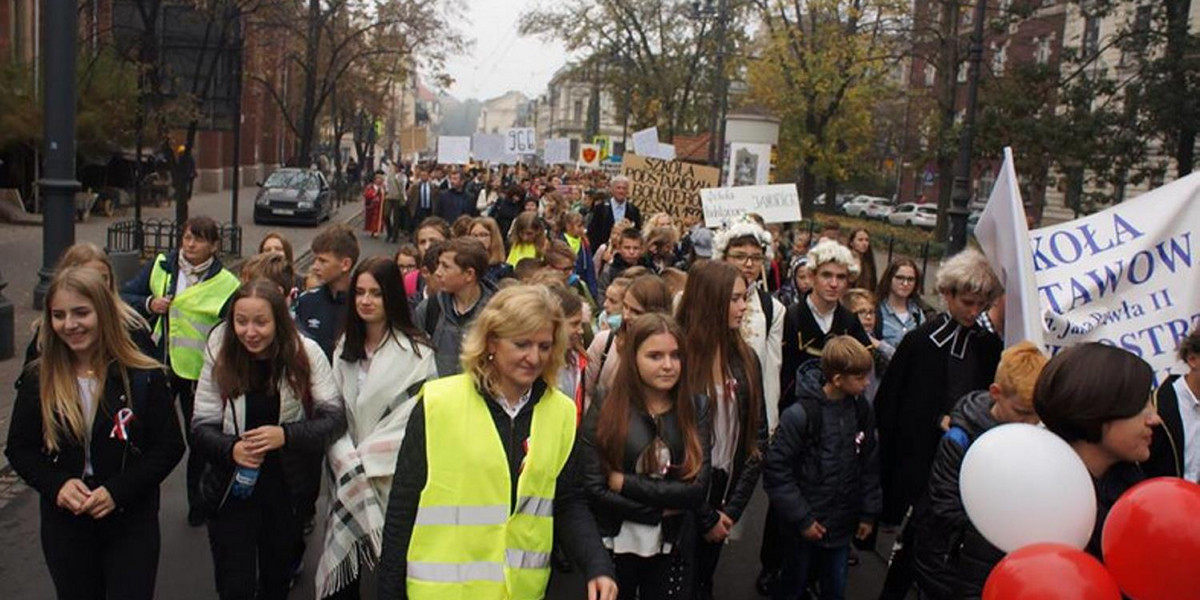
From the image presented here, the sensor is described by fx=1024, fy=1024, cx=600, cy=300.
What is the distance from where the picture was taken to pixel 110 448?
3740mm

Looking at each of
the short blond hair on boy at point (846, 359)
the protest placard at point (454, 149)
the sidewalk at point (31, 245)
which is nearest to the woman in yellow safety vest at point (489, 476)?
the short blond hair on boy at point (846, 359)

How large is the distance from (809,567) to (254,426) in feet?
8.56

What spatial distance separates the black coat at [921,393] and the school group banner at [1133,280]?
601mm

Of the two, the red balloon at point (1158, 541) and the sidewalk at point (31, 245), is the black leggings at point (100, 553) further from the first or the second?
the sidewalk at point (31, 245)

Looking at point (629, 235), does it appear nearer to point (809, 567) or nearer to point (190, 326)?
point (190, 326)

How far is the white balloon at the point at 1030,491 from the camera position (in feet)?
8.69

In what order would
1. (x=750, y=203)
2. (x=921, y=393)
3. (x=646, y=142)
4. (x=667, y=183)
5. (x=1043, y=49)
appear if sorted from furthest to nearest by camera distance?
(x=1043, y=49)
(x=646, y=142)
(x=667, y=183)
(x=750, y=203)
(x=921, y=393)

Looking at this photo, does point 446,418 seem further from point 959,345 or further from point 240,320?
point 959,345

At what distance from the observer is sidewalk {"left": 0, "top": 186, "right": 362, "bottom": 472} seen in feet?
30.9

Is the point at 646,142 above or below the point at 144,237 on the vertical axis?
above

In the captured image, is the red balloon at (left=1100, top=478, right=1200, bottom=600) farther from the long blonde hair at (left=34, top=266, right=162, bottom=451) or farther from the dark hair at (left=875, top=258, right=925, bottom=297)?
the dark hair at (left=875, top=258, right=925, bottom=297)

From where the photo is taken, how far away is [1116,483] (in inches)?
113

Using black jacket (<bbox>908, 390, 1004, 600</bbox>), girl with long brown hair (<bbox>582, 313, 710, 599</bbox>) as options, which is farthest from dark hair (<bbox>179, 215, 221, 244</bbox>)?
black jacket (<bbox>908, 390, 1004, 600</bbox>)

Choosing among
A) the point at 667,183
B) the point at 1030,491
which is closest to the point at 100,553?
the point at 1030,491
